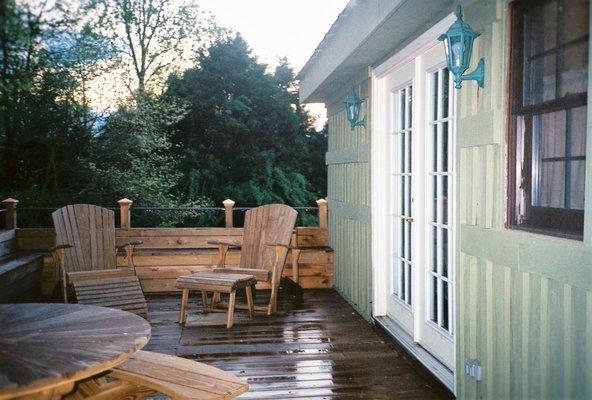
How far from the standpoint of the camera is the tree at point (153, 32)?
12609 mm

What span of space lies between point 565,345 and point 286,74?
42.1 ft

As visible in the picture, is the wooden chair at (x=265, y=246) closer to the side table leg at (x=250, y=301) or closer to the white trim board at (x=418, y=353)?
the side table leg at (x=250, y=301)

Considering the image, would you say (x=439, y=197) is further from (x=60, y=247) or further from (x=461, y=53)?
(x=60, y=247)

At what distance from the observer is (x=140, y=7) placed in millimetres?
13148

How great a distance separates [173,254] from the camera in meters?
5.93

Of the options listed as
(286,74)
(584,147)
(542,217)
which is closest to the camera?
(584,147)

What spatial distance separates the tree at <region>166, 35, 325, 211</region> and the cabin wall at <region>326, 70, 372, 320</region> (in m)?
6.54

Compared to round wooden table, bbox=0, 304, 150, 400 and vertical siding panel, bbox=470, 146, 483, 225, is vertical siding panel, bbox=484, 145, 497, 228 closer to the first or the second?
vertical siding panel, bbox=470, 146, 483, 225

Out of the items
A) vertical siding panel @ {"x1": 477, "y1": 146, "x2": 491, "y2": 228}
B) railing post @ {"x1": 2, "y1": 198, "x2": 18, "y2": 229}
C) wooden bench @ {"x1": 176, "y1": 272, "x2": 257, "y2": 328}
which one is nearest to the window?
vertical siding panel @ {"x1": 477, "y1": 146, "x2": 491, "y2": 228}

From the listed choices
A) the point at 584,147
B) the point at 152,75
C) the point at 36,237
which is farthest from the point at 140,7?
the point at 584,147

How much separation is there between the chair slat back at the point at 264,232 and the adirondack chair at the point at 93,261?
1065 millimetres

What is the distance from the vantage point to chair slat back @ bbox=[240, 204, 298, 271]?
5.25m

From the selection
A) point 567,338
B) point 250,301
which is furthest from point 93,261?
point 567,338

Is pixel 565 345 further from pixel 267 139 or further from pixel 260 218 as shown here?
pixel 267 139
